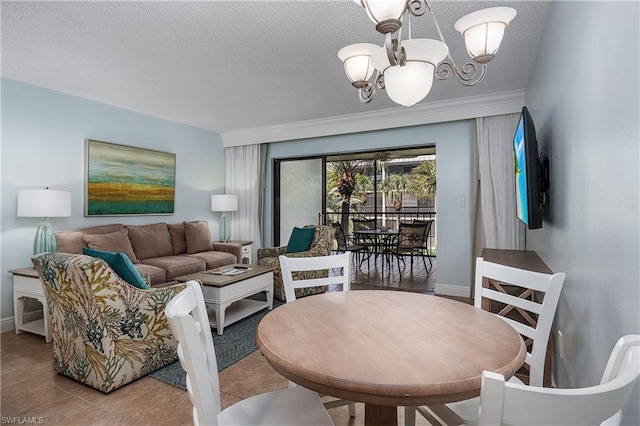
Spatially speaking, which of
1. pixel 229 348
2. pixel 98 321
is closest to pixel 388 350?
pixel 98 321

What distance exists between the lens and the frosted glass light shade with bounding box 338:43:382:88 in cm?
171

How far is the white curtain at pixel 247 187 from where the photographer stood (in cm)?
586

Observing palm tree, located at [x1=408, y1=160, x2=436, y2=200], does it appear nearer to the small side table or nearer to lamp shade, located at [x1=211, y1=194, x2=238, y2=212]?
lamp shade, located at [x1=211, y1=194, x2=238, y2=212]

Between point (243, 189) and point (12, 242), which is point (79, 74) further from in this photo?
point (243, 189)

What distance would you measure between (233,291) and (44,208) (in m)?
2.01

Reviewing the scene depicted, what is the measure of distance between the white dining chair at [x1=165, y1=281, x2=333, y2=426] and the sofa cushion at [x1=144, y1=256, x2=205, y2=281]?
2966 mm

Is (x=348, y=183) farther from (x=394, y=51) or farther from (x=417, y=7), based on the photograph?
(x=394, y=51)

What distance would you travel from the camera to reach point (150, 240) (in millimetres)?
4379

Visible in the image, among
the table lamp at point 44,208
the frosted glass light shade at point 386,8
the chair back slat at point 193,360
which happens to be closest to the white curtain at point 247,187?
the table lamp at point 44,208

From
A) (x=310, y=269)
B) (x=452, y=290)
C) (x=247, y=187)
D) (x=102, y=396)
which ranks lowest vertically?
(x=102, y=396)

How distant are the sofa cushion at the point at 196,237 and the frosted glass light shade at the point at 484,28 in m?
4.42

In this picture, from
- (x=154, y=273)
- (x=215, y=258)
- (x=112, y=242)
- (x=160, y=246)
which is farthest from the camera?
(x=215, y=258)

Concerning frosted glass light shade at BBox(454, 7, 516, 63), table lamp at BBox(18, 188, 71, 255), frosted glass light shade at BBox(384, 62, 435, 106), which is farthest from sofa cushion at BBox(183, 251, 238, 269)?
frosted glass light shade at BBox(454, 7, 516, 63)

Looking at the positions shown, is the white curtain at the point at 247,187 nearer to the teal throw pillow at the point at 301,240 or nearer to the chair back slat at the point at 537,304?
the teal throw pillow at the point at 301,240
